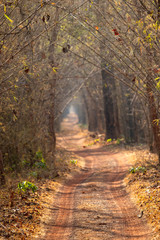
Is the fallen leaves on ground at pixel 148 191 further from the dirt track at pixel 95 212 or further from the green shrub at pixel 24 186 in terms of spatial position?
the green shrub at pixel 24 186

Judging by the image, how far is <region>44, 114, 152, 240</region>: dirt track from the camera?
675cm

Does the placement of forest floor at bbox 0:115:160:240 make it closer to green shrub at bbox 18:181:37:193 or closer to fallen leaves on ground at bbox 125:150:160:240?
fallen leaves on ground at bbox 125:150:160:240

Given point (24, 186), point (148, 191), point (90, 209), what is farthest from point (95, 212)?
point (24, 186)

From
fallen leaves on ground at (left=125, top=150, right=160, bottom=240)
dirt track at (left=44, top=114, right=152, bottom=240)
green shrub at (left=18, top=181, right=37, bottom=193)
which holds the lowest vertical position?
dirt track at (left=44, top=114, right=152, bottom=240)

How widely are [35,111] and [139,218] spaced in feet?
22.7

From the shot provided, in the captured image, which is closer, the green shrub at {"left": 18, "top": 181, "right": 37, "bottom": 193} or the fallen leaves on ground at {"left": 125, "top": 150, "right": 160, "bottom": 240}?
the fallen leaves on ground at {"left": 125, "top": 150, "right": 160, "bottom": 240}

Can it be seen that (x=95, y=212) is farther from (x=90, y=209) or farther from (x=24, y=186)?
(x=24, y=186)

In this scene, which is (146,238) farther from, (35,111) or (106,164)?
(106,164)

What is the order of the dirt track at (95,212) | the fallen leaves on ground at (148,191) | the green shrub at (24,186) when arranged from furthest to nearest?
1. the green shrub at (24,186)
2. the fallen leaves on ground at (148,191)
3. the dirt track at (95,212)

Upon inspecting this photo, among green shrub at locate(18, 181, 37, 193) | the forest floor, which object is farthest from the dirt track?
→ green shrub at locate(18, 181, 37, 193)

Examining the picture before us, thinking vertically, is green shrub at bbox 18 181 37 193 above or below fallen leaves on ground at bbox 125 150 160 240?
above

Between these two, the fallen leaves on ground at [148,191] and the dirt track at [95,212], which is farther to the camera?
the fallen leaves on ground at [148,191]

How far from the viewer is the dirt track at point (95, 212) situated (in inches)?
266

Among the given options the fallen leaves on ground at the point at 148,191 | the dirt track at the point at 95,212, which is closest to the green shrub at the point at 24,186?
the dirt track at the point at 95,212
